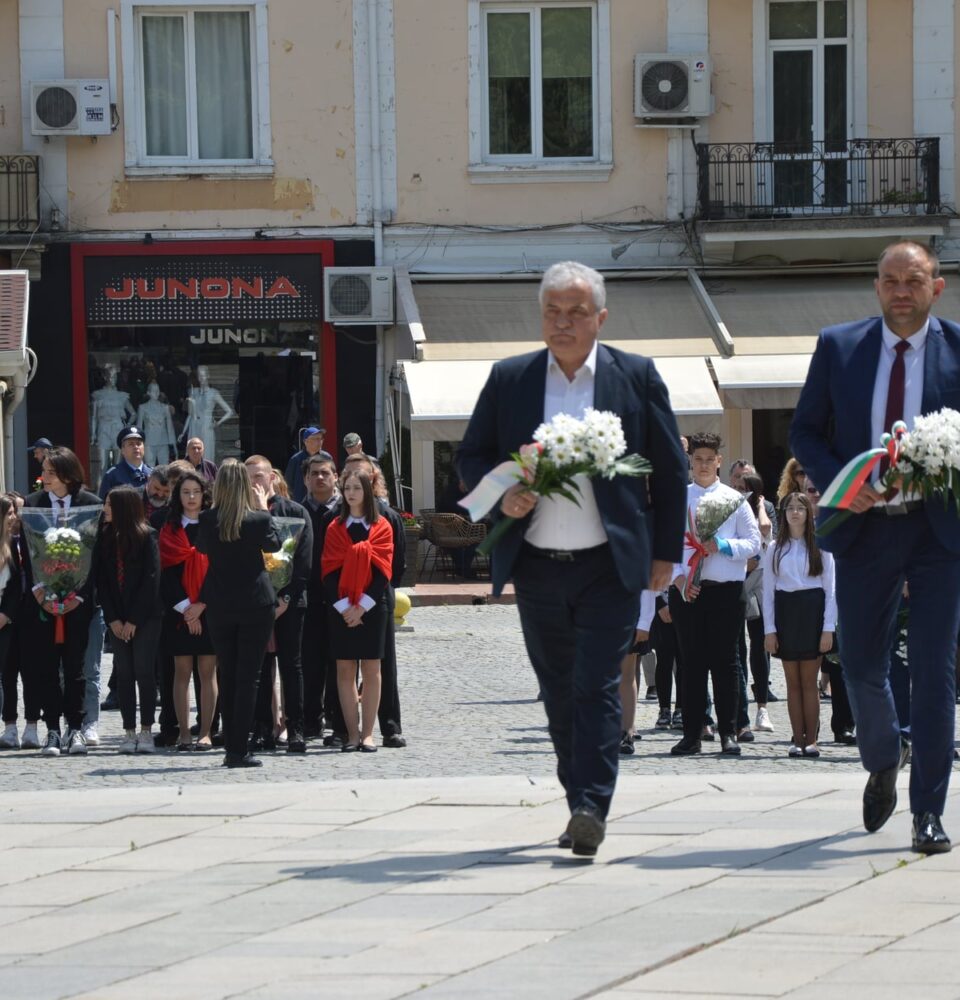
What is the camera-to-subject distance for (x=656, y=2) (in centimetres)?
2491

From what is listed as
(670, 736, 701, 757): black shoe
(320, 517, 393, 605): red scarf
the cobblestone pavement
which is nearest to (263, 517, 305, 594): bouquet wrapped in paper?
(320, 517, 393, 605): red scarf

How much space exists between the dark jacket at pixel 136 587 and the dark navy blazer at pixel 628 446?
4.80 m

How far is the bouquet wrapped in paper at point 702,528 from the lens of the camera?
35.0 feet

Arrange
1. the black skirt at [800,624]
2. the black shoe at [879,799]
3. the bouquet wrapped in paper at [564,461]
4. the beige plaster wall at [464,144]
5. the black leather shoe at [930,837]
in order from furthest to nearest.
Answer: the beige plaster wall at [464,144] → the black skirt at [800,624] → the black shoe at [879,799] → the black leather shoe at [930,837] → the bouquet wrapped in paper at [564,461]

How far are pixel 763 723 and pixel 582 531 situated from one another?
6.12m

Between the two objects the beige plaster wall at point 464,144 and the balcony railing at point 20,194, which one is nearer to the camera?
the balcony railing at point 20,194

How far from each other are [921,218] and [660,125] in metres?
3.53

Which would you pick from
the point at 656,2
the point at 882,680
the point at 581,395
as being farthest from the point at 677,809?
the point at 656,2

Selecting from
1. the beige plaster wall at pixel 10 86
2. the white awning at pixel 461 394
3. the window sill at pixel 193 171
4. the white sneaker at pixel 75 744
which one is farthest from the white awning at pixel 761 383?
the white sneaker at pixel 75 744

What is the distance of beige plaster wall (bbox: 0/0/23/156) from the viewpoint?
24.4 m

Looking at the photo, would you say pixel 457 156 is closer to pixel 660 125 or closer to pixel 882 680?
pixel 660 125

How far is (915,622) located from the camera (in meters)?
6.59

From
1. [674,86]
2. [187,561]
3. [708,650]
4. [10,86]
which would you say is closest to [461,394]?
[674,86]

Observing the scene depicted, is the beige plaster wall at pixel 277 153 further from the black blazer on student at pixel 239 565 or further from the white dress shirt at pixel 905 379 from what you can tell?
the white dress shirt at pixel 905 379
